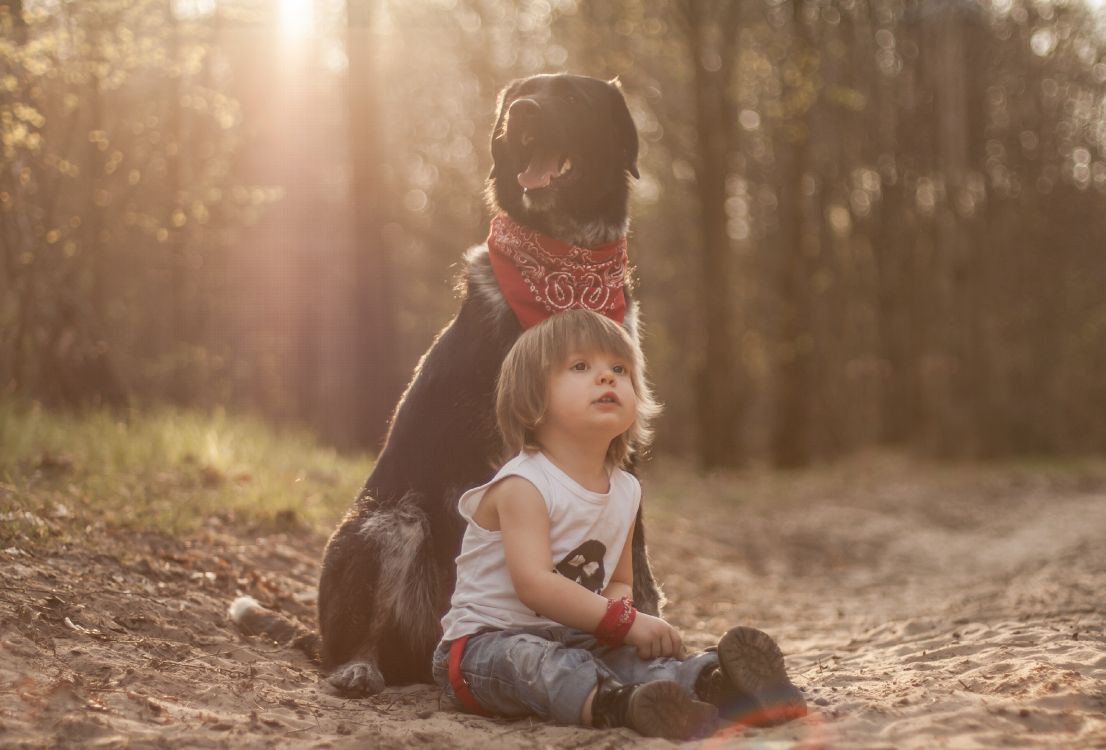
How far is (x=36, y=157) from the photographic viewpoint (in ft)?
27.1

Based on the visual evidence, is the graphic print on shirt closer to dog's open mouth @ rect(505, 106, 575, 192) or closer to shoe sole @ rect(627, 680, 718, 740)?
shoe sole @ rect(627, 680, 718, 740)

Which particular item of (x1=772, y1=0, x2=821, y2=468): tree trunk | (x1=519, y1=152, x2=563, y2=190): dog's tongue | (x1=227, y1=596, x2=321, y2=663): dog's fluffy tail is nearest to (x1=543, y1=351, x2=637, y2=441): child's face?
(x1=519, y1=152, x2=563, y2=190): dog's tongue

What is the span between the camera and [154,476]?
6844mm

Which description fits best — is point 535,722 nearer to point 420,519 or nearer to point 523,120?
point 420,519

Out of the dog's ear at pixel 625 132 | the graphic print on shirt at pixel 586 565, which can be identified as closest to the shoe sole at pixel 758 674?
the graphic print on shirt at pixel 586 565

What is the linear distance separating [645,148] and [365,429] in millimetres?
8883

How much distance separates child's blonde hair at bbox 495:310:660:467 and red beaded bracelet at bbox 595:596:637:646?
0.52 metres

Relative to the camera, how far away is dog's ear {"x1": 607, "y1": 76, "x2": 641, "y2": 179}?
191 inches

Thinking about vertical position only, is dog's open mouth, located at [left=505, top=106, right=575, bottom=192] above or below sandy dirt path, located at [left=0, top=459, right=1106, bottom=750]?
above

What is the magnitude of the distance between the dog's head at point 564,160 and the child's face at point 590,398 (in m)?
1.07

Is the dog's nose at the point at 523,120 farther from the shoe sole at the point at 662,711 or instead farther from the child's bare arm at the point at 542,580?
the shoe sole at the point at 662,711

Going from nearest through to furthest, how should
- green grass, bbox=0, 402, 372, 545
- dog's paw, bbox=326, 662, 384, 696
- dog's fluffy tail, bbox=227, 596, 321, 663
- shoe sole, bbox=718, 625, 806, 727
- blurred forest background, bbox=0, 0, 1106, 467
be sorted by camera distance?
shoe sole, bbox=718, 625, 806, 727
dog's paw, bbox=326, 662, 384, 696
dog's fluffy tail, bbox=227, 596, 321, 663
green grass, bbox=0, 402, 372, 545
blurred forest background, bbox=0, 0, 1106, 467

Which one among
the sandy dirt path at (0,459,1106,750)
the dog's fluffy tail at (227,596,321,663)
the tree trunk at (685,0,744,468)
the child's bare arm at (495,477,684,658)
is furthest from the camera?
the tree trunk at (685,0,744,468)

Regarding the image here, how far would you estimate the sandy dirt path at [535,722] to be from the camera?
3.12m
